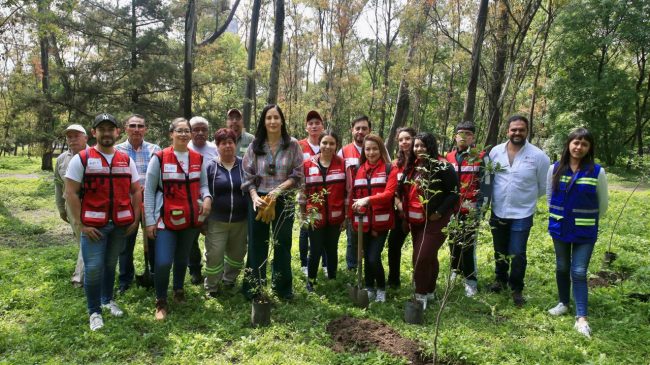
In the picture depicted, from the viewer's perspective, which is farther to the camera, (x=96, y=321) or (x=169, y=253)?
(x=169, y=253)

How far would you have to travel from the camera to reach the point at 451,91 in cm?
2388

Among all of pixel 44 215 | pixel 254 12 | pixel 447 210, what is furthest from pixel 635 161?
pixel 44 215

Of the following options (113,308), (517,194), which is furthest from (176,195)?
(517,194)

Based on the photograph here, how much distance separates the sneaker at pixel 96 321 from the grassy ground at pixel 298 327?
0.09 meters

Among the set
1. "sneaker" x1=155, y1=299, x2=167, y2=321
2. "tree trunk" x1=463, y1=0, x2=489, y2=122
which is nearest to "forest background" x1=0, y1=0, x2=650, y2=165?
"tree trunk" x1=463, y1=0, x2=489, y2=122

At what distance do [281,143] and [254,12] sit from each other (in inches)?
398

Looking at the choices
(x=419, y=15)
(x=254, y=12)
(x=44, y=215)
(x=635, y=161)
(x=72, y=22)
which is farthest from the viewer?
(x=419, y=15)

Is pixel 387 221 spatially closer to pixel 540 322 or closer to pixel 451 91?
pixel 540 322

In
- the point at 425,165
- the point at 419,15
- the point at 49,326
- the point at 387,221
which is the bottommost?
the point at 49,326

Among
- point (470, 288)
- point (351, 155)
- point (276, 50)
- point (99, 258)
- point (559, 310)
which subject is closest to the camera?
point (99, 258)

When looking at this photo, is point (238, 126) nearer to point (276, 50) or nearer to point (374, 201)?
point (374, 201)

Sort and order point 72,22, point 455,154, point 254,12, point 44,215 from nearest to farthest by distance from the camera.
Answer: point 455,154
point 44,215
point 254,12
point 72,22

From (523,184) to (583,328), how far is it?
1.61m

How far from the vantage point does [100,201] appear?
386cm
